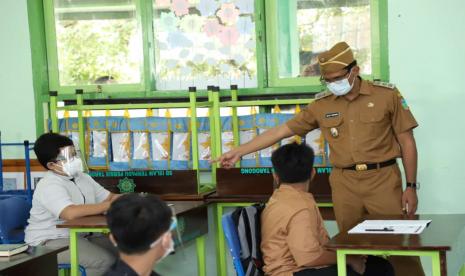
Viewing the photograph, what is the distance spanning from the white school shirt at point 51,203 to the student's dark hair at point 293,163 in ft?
4.50

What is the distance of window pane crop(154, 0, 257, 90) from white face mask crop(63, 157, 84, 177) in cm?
121

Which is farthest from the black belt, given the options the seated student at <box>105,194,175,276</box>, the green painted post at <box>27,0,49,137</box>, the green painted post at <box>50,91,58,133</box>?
the green painted post at <box>27,0,49,137</box>

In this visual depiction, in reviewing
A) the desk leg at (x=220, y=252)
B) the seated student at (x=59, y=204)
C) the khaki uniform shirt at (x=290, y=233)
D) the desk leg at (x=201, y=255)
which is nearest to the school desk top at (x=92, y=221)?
the seated student at (x=59, y=204)

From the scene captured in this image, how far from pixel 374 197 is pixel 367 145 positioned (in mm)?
271

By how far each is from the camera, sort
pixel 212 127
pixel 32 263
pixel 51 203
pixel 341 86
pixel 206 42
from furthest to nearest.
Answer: pixel 206 42, pixel 212 127, pixel 51 203, pixel 341 86, pixel 32 263

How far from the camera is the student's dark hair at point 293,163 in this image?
328 centimetres

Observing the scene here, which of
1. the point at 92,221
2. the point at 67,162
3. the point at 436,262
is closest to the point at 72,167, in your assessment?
the point at 67,162

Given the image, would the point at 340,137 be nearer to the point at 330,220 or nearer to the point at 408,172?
the point at 408,172

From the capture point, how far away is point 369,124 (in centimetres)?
397

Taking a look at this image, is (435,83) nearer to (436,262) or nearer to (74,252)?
(436,262)

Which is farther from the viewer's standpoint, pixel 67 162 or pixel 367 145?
pixel 67 162

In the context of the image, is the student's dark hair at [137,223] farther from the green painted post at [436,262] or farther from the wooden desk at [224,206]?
the wooden desk at [224,206]

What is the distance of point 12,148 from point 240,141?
1730 millimetres

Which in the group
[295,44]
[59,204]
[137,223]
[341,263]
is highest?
[295,44]
